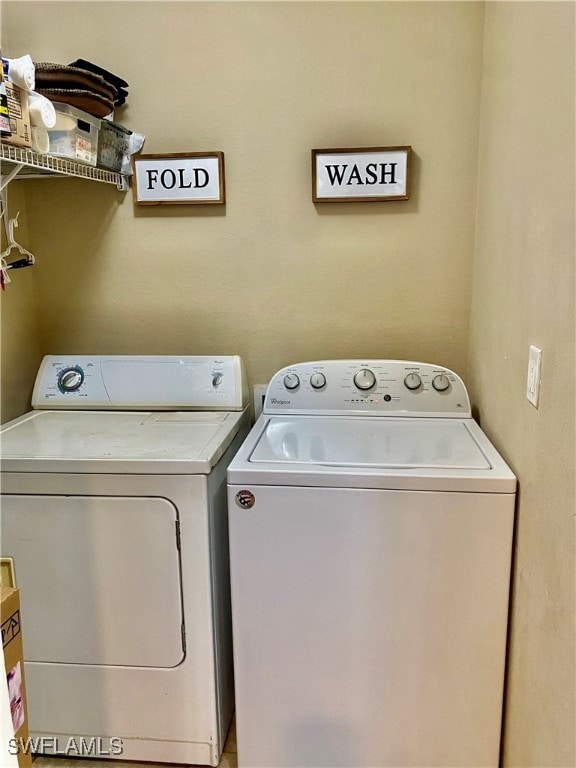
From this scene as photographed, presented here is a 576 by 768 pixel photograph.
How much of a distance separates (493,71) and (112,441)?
1.50 metres

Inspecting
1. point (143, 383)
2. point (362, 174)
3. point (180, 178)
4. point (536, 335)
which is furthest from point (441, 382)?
point (180, 178)

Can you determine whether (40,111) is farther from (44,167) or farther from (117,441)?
(117,441)

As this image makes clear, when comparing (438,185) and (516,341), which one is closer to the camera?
(516,341)

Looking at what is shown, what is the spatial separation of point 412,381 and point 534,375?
2.10 feet

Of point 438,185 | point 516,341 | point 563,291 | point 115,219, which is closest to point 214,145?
point 115,219

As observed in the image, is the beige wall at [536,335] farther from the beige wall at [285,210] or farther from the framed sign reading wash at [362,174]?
the framed sign reading wash at [362,174]

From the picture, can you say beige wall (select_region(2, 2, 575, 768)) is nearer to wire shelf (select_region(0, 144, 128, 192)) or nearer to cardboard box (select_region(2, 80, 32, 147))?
wire shelf (select_region(0, 144, 128, 192))

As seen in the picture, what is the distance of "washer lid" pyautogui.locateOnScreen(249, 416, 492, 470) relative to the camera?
4.92 feet

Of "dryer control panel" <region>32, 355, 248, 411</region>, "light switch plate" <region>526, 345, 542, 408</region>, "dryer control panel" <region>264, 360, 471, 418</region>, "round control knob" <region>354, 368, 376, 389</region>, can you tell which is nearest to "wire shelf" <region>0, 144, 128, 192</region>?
"dryer control panel" <region>32, 355, 248, 411</region>

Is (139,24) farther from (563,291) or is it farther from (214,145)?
(563,291)

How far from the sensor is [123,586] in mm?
1597

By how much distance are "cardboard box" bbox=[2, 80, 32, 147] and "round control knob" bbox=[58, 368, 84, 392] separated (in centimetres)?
82

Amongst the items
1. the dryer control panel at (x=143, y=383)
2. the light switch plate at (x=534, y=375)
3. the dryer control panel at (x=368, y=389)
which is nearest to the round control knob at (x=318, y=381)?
the dryer control panel at (x=368, y=389)

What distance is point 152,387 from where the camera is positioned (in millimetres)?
2025
